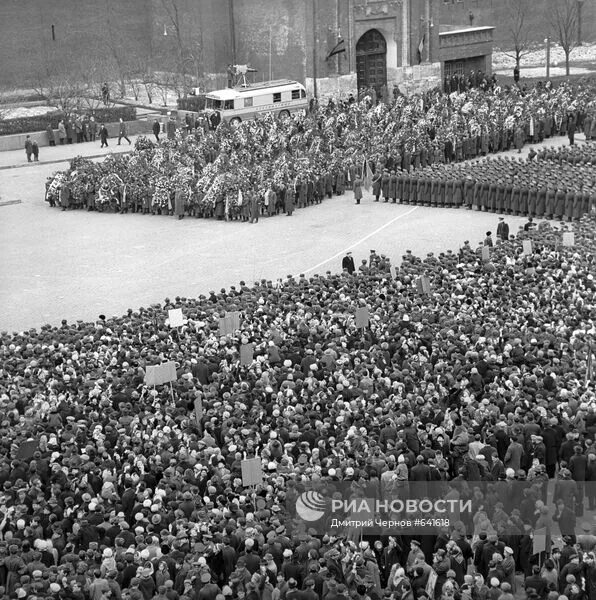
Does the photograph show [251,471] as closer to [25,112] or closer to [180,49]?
[25,112]

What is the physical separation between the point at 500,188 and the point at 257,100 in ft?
59.2

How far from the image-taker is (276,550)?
14.0m

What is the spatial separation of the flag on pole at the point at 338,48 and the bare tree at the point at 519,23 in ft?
51.0

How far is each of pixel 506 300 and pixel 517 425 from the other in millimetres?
5935

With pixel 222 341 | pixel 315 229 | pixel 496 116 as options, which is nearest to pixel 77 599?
pixel 222 341

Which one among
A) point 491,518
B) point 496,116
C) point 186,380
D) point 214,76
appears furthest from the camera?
point 214,76

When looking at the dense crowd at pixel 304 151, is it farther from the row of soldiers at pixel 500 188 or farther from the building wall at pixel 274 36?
the building wall at pixel 274 36

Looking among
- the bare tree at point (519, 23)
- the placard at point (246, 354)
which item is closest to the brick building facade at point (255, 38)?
the bare tree at point (519, 23)

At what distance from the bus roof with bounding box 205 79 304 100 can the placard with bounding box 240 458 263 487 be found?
35666 mm

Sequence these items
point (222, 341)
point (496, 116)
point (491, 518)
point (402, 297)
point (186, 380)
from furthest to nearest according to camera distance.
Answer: point (496, 116) < point (402, 297) < point (222, 341) < point (186, 380) < point (491, 518)

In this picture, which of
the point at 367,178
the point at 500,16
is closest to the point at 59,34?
the point at 367,178

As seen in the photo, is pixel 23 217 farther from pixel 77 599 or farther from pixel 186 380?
pixel 77 599

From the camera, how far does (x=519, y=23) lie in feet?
224

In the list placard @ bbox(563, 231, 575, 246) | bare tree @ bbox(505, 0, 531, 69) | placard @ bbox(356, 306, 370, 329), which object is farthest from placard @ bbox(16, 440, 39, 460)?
bare tree @ bbox(505, 0, 531, 69)
